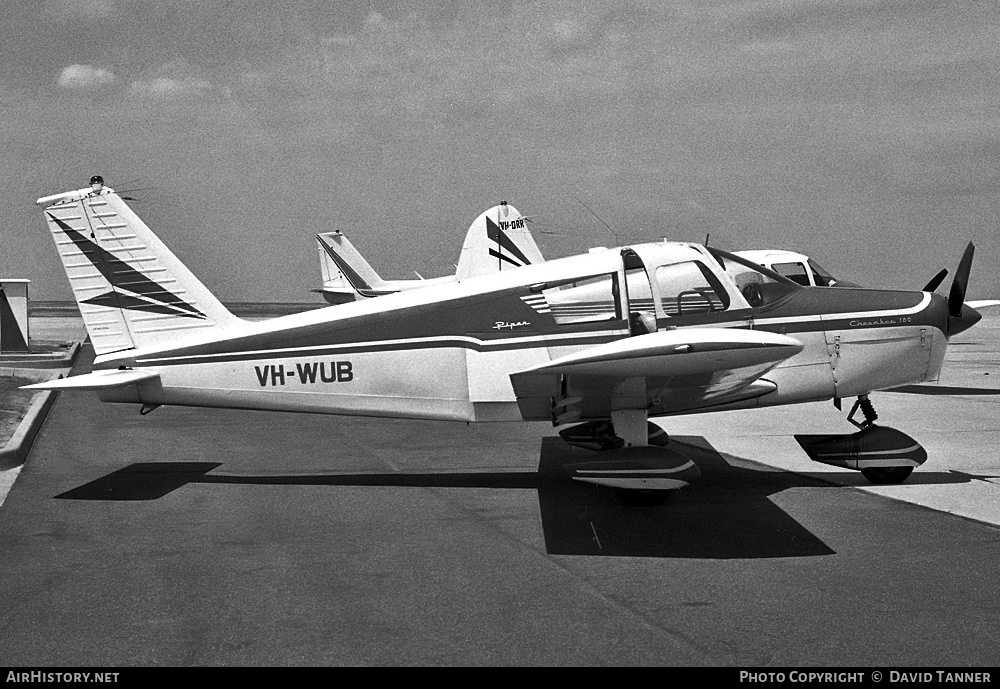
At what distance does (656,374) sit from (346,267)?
38866 mm

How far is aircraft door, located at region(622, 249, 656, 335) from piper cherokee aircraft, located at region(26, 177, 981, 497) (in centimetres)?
1

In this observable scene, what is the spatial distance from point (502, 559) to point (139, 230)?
4957 millimetres

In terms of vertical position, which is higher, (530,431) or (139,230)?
(139,230)

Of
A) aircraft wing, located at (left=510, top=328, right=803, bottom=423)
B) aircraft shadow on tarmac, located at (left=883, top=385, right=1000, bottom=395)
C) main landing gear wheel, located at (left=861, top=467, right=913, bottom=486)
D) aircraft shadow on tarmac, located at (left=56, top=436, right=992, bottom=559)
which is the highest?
aircraft wing, located at (left=510, top=328, right=803, bottom=423)

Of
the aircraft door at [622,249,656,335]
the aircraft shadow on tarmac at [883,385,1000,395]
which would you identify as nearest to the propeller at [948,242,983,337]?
the aircraft door at [622,249,656,335]

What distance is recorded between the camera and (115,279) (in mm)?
8961

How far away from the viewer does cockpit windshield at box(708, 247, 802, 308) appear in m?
8.34

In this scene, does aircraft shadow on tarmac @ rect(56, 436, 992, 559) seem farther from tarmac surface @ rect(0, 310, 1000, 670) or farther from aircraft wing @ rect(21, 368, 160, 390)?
aircraft wing @ rect(21, 368, 160, 390)

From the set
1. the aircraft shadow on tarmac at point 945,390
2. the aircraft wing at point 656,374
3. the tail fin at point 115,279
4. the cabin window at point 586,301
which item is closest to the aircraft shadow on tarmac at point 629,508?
the aircraft wing at point 656,374

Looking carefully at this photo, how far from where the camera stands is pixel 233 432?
41.3ft

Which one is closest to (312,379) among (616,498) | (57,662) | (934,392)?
(616,498)

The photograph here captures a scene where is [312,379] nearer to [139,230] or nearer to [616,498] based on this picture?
[139,230]

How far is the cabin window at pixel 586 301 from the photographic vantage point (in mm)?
8180

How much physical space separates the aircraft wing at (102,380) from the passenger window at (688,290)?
457 centimetres
